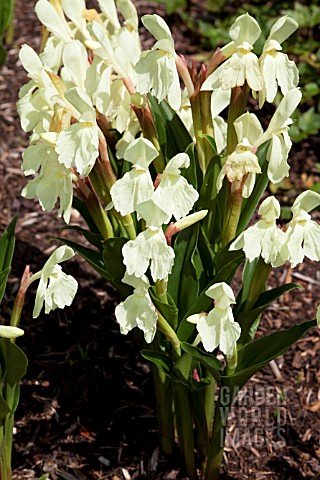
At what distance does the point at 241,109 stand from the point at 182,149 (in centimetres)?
26

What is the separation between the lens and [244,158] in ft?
5.57

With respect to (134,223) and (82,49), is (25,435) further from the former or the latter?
(82,49)

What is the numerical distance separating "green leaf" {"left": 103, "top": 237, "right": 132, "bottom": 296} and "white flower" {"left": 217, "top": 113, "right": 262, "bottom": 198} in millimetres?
310

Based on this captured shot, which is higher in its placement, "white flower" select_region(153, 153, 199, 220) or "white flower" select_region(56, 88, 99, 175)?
"white flower" select_region(56, 88, 99, 175)

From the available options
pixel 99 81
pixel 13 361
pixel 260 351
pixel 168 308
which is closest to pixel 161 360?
pixel 168 308

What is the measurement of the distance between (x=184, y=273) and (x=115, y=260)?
0.62 feet

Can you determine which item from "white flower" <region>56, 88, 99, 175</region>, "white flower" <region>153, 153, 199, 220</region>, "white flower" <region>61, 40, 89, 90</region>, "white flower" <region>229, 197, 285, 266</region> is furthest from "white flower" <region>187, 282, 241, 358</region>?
"white flower" <region>61, 40, 89, 90</region>

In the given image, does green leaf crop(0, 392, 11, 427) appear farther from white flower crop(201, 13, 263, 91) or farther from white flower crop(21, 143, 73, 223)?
white flower crop(201, 13, 263, 91)

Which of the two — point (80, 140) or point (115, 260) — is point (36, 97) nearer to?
point (80, 140)

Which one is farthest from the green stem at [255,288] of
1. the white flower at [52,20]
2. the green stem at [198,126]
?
the white flower at [52,20]

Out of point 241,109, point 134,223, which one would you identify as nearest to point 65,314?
point 134,223

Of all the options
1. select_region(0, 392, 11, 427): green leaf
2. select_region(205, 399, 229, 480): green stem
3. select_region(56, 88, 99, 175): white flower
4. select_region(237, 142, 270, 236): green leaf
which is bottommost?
Answer: select_region(205, 399, 229, 480): green stem

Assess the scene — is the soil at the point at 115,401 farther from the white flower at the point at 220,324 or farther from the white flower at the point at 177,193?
the white flower at the point at 177,193

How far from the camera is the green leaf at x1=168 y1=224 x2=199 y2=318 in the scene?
194cm
